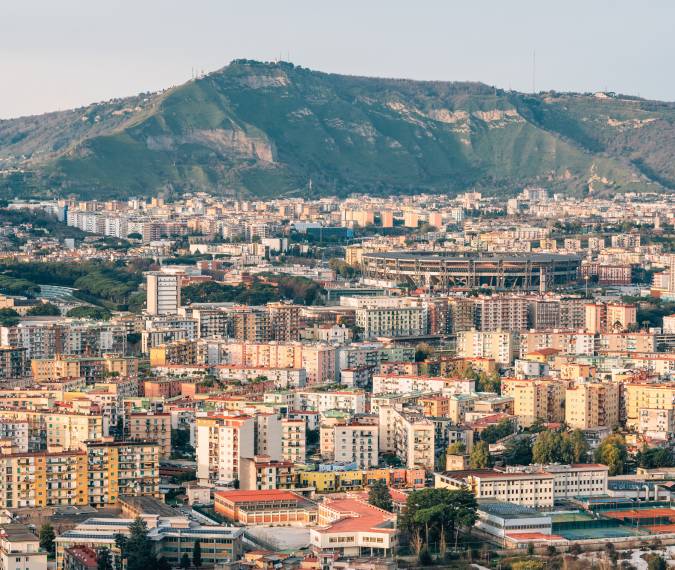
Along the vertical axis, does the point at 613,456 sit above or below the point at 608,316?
below

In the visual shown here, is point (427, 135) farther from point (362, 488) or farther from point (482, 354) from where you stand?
point (362, 488)

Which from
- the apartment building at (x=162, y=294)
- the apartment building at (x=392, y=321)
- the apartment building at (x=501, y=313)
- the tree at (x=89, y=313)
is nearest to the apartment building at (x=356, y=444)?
the apartment building at (x=392, y=321)

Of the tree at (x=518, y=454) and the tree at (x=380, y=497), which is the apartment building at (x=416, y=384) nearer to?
the tree at (x=518, y=454)

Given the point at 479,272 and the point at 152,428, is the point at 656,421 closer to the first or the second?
the point at 152,428

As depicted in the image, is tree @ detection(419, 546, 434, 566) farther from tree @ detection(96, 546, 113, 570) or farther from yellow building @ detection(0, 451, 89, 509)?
yellow building @ detection(0, 451, 89, 509)

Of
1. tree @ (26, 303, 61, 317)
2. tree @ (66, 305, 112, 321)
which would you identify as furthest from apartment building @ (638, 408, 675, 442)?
tree @ (26, 303, 61, 317)

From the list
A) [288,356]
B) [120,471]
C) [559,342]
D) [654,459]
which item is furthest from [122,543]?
[559,342]
